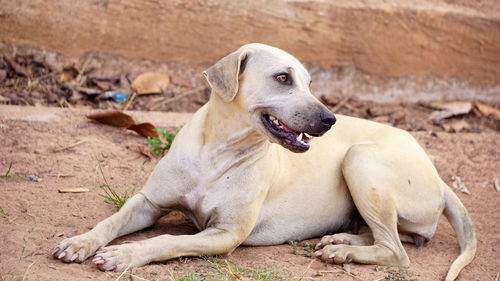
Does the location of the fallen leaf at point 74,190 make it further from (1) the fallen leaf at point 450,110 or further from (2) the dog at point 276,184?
(1) the fallen leaf at point 450,110

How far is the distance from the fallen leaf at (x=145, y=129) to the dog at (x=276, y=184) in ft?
4.41

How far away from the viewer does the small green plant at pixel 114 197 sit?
4238 millimetres

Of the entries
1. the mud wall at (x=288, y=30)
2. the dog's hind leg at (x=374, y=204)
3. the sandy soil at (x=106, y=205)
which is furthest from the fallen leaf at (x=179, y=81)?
the dog's hind leg at (x=374, y=204)

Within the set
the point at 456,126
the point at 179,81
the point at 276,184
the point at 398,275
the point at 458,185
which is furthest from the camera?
the point at 456,126

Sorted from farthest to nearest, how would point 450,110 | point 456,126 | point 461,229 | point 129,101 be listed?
1. point 450,110
2. point 456,126
3. point 129,101
4. point 461,229

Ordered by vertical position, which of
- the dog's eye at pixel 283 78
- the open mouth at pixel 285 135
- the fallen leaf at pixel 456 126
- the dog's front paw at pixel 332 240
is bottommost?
the fallen leaf at pixel 456 126

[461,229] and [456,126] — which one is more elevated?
[461,229]

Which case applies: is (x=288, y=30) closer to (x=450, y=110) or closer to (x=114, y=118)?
(x=450, y=110)

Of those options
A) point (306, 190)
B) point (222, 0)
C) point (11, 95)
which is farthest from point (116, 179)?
point (222, 0)

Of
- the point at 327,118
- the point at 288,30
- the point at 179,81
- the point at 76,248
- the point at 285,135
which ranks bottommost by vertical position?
the point at 179,81

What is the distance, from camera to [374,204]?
430 cm

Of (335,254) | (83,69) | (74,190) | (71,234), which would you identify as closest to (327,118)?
(335,254)

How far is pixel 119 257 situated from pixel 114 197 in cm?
106

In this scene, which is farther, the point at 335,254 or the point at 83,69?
the point at 83,69
